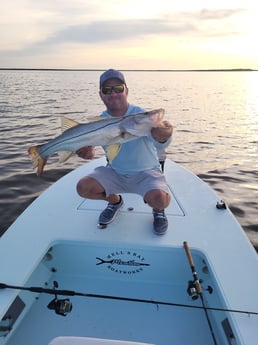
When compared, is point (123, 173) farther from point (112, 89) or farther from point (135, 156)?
point (112, 89)

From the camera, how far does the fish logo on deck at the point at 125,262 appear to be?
3465mm

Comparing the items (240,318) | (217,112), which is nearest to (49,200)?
(240,318)

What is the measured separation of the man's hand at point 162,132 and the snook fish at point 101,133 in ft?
0.16

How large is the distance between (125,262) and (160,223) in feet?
1.79

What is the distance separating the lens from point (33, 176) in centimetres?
889

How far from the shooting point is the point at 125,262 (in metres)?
3.49

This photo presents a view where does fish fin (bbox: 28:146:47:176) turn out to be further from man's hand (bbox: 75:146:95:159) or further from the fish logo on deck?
the fish logo on deck

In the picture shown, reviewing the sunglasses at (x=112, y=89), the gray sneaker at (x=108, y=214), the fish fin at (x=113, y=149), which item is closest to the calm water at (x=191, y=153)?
the gray sneaker at (x=108, y=214)

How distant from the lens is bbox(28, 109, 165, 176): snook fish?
3271 millimetres

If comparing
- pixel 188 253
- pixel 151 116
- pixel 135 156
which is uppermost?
pixel 151 116

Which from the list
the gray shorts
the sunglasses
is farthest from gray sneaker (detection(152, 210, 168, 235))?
the sunglasses

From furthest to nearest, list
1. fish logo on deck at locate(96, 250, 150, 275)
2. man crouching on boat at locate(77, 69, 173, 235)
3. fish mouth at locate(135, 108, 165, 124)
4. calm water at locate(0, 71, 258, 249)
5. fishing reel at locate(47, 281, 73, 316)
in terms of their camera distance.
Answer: calm water at locate(0, 71, 258, 249) → man crouching on boat at locate(77, 69, 173, 235) → fish logo on deck at locate(96, 250, 150, 275) → fish mouth at locate(135, 108, 165, 124) → fishing reel at locate(47, 281, 73, 316)

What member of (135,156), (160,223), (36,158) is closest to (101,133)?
(36,158)

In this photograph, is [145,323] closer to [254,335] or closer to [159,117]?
[254,335]
